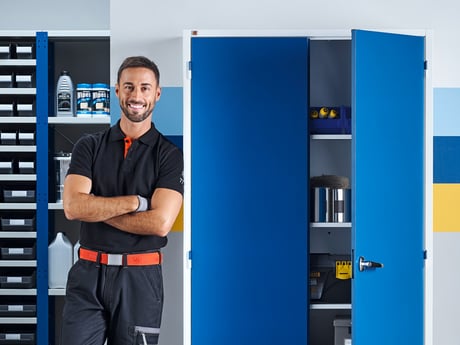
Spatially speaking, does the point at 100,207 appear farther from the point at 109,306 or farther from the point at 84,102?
the point at 84,102

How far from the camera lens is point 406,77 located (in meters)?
3.63

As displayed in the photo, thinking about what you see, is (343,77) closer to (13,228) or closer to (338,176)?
(338,176)

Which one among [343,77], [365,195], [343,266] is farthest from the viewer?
[343,77]

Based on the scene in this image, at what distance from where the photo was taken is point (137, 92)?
306 centimetres

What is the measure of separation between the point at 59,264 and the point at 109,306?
198cm

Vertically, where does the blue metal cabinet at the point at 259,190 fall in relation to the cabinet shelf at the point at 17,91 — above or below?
below

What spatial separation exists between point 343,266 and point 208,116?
1.05 meters

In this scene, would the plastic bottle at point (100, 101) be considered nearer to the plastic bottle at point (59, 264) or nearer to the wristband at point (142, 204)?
the plastic bottle at point (59, 264)

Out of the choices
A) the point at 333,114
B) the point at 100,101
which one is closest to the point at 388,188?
the point at 333,114

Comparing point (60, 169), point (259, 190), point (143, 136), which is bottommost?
point (259, 190)

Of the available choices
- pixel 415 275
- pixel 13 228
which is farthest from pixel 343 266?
pixel 13 228

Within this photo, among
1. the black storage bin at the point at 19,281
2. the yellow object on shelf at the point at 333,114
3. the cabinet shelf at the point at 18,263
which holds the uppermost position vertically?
the yellow object on shelf at the point at 333,114

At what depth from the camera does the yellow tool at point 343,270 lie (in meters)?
3.91

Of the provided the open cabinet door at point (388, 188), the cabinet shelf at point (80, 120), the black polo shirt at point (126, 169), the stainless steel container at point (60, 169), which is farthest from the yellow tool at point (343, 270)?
the stainless steel container at point (60, 169)
